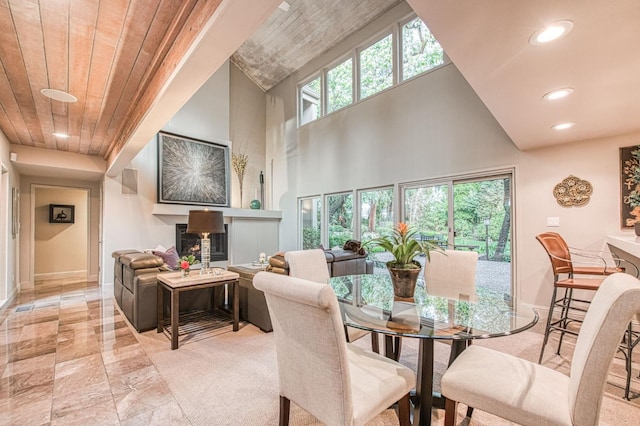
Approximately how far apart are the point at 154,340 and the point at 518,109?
13.6ft

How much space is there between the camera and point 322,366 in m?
1.16

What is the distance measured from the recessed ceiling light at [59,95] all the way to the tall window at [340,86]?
4574 millimetres

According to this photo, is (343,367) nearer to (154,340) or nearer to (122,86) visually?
(154,340)

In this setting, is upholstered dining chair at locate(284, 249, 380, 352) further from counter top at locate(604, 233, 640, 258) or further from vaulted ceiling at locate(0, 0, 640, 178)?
counter top at locate(604, 233, 640, 258)

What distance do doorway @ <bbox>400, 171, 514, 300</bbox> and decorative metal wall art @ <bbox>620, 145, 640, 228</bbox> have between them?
1.05 meters

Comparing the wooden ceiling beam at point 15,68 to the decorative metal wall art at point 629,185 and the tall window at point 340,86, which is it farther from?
the decorative metal wall art at point 629,185

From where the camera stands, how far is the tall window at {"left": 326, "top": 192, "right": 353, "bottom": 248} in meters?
6.02

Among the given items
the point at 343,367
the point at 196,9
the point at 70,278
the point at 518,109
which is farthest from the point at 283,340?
the point at 70,278

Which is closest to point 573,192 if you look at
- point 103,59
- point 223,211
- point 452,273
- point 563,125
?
point 563,125

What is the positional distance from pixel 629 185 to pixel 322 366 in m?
3.97

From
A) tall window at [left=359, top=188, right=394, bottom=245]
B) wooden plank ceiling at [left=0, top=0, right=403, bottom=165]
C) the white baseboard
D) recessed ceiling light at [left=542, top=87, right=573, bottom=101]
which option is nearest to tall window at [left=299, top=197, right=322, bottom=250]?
tall window at [left=359, top=188, right=394, bottom=245]

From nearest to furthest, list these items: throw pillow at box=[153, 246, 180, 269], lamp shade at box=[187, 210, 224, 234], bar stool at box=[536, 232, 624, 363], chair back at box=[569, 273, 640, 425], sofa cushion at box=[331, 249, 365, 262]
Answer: chair back at box=[569, 273, 640, 425] < bar stool at box=[536, 232, 624, 363] < lamp shade at box=[187, 210, 224, 234] < sofa cushion at box=[331, 249, 365, 262] < throw pillow at box=[153, 246, 180, 269]

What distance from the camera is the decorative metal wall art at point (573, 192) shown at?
3.39 m

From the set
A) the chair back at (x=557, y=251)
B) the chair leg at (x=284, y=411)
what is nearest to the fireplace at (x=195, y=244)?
the chair leg at (x=284, y=411)
